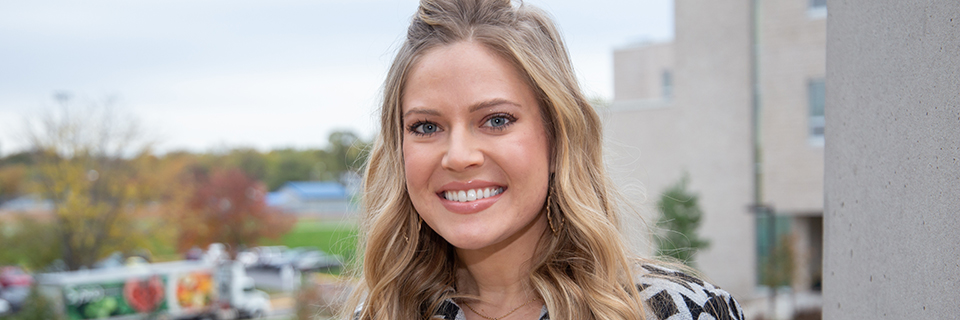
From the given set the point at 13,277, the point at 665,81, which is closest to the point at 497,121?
the point at 665,81

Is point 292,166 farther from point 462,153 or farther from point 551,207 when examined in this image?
point 462,153

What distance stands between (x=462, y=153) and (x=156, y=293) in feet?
90.7

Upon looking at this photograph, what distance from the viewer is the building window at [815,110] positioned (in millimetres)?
18609

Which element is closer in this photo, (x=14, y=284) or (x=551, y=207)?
(x=551, y=207)

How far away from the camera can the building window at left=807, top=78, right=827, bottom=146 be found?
61.1ft

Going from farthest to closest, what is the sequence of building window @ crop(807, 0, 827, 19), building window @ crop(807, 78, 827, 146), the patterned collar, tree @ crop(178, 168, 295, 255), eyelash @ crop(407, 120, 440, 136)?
tree @ crop(178, 168, 295, 255), building window @ crop(807, 78, 827, 146), building window @ crop(807, 0, 827, 19), the patterned collar, eyelash @ crop(407, 120, 440, 136)

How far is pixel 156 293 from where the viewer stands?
25.9 m

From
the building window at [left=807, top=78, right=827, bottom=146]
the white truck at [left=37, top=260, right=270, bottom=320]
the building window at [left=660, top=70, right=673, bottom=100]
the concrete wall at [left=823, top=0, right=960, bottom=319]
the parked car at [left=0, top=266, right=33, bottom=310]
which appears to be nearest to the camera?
the concrete wall at [left=823, top=0, right=960, bottom=319]

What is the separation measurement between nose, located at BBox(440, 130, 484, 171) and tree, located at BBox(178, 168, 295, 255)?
41144mm

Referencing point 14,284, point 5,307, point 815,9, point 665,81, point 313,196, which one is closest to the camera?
point 815,9

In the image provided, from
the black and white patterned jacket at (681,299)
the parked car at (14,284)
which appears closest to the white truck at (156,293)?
the parked car at (14,284)

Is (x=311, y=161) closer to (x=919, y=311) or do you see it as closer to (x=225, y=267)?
(x=225, y=267)

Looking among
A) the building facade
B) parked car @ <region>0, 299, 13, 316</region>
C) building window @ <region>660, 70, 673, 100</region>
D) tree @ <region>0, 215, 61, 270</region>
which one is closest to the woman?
the building facade

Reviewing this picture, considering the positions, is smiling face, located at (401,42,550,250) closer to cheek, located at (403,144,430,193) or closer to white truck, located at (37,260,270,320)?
cheek, located at (403,144,430,193)
